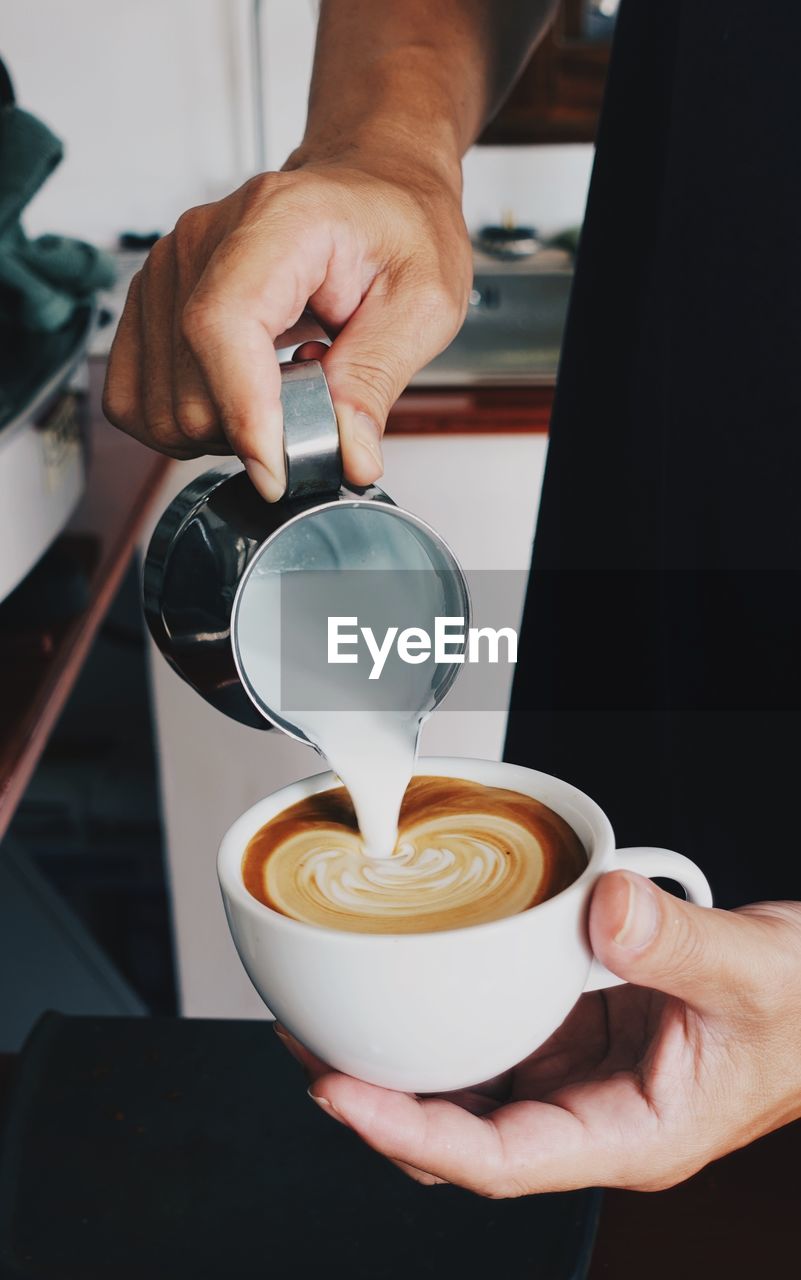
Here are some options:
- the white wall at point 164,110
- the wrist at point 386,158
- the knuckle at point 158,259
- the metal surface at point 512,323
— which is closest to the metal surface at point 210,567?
the knuckle at point 158,259

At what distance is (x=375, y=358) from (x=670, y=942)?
0.32 m

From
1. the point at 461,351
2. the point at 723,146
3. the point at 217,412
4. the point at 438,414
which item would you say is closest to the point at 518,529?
the point at 438,414

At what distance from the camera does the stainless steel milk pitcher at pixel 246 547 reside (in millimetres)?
546

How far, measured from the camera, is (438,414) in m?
1.71

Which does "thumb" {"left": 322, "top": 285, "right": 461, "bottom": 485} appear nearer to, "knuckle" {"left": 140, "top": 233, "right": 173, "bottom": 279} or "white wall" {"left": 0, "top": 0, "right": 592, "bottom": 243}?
"knuckle" {"left": 140, "top": 233, "right": 173, "bottom": 279}

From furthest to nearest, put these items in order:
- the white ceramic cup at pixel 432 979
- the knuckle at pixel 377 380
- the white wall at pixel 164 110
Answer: the white wall at pixel 164 110, the knuckle at pixel 377 380, the white ceramic cup at pixel 432 979

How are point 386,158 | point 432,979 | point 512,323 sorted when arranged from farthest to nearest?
point 512,323
point 386,158
point 432,979

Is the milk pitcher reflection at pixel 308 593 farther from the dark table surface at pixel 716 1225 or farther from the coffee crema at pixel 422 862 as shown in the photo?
the dark table surface at pixel 716 1225

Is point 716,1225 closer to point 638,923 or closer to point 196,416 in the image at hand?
point 638,923

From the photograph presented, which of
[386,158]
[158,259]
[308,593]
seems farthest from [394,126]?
[308,593]

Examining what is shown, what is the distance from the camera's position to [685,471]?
0.79 meters

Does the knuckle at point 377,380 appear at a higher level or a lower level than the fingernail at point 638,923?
higher

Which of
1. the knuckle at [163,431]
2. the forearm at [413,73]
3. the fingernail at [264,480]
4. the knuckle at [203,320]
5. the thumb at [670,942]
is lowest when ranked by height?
the thumb at [670,942]

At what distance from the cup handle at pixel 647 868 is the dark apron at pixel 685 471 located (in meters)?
0.22
